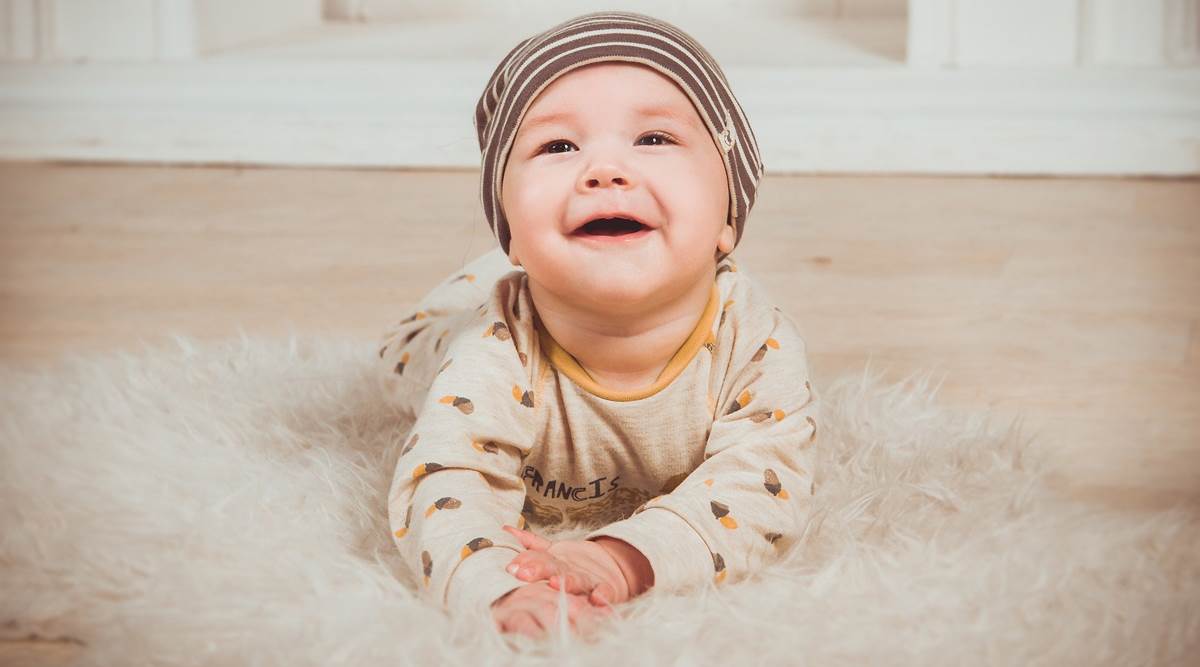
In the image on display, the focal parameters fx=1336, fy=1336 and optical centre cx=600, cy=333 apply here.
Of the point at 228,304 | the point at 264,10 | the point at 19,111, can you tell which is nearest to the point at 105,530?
the point at 228,304

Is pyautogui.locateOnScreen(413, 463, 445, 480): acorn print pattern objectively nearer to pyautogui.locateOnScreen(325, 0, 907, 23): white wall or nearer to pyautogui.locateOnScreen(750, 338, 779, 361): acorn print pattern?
pyautogui.locateOnScreen(750, 338, 779, 361): acorn print pattern

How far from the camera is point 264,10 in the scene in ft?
9.76

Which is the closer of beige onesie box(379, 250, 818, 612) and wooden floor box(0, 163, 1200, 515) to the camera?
beige onesie box(379, 250, 818, 612)

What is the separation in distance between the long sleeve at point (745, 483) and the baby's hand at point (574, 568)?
2 centimetres

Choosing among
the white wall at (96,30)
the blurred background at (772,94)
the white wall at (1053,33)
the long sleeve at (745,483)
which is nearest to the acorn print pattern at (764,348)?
the long sleeve at (745,483)

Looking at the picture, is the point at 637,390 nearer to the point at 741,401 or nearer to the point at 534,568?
the point at 741,401

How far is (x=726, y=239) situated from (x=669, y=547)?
24 cm

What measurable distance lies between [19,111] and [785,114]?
1335 millimetres

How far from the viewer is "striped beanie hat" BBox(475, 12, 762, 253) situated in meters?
0.84

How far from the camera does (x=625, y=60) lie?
33.2 inches

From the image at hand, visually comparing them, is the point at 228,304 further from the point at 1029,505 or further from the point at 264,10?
the point at 264,10

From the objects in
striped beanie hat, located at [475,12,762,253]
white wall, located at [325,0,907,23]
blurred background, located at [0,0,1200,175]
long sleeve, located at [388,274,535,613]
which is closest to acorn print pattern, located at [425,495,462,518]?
long sleeve, located at [388,274,535,613]

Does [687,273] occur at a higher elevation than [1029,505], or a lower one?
higher

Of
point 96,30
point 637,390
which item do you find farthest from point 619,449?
point 96,30
